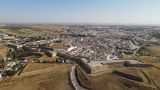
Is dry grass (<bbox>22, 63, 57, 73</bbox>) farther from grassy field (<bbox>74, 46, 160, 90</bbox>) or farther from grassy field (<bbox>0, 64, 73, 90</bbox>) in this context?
grassy field (<bbox>74, 46, 160, 90</bbox>)

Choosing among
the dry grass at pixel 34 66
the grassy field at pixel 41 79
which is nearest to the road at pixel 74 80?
the grassy field at pixel 41 79

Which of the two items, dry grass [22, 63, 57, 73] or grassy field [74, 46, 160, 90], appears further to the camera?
dry grass [22, 63, 57, 73]

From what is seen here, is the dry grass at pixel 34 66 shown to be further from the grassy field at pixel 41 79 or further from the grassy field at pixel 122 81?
the grassy field at pixel 122 81

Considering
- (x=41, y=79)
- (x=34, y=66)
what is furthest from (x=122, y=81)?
(x=34, y=66)

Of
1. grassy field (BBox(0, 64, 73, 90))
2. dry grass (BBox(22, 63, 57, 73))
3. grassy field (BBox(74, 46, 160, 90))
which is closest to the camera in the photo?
grassy field (BBox(0, 64, 73, 90))

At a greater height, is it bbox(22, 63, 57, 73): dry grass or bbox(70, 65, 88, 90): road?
bbox(22, 63, 57, 73): dry grass

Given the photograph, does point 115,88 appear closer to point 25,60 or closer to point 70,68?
point 70,68

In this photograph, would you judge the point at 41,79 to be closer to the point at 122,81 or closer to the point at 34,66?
the point at 34,66

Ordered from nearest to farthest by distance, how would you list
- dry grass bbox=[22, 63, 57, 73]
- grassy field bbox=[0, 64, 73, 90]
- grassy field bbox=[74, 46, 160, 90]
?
grassy field bbox=[0, 64, 73, 90], grassy field bbox=[74, 46, 160, 90], dry grass bbox=[22, 63, 57, 73]

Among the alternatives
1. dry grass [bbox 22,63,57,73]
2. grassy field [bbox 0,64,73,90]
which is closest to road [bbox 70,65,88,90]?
grassy field [bbox 0,64,73,90]

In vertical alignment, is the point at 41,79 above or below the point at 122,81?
above
